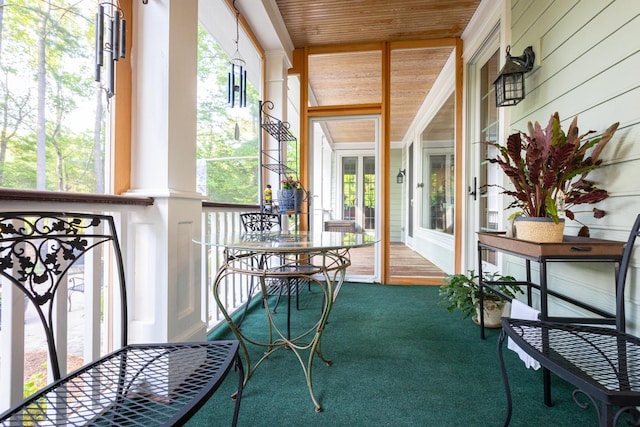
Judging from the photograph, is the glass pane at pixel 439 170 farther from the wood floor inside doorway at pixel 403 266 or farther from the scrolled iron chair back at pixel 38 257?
the scrolled iron chair back at pixel 38 257

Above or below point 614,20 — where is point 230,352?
below

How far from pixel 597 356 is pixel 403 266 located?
338 centimetres

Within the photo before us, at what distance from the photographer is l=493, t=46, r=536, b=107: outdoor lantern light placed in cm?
191

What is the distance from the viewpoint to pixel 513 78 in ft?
6.56

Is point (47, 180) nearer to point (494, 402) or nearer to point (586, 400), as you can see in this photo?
point (494, 402)

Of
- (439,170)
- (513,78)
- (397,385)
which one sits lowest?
(397,385)

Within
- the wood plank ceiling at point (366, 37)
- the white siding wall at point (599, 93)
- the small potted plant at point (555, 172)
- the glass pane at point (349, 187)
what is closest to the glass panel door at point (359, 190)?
the glass pane at point (349, 187)

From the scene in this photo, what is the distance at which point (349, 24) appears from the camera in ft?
9.73

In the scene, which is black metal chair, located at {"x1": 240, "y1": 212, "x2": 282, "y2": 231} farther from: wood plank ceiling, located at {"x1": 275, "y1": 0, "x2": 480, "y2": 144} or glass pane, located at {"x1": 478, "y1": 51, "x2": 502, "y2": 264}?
glass pane, located at {"x1": 478, "y1": 51, "x2": 502, "y2": 264}

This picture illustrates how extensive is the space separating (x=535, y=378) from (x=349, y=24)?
3.37 metres

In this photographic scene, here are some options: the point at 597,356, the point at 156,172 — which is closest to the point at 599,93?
the point at 597,356

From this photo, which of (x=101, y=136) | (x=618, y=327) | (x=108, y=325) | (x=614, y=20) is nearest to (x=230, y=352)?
(x=108, y=325)

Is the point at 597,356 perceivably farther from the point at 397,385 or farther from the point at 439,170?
the point at 439,170

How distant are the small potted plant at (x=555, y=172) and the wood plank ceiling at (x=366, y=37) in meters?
2.10
